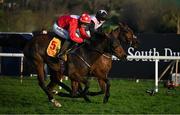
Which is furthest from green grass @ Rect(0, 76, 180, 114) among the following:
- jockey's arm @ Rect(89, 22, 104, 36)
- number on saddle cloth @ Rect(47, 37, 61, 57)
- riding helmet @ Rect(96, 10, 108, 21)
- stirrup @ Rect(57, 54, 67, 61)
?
riding helmet @ Rect(96, 10, 108, 21)

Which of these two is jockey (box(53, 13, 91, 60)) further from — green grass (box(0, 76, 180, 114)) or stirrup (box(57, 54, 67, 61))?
green grass (box(0, 76, 180, 114))

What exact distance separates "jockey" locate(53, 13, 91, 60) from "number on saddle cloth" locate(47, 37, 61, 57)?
11cm

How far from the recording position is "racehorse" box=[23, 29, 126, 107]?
10203 millimetres

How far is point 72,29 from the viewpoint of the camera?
10438 mm

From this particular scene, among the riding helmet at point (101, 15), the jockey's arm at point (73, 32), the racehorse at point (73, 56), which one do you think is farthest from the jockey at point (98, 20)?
the jockey's arm at point (73, 32)

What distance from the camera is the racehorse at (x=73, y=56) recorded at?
33.5ft

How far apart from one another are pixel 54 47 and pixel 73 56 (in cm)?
45

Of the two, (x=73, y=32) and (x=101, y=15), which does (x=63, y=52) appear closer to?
(x=73, y=32)

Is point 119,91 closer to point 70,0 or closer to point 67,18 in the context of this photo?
point 67,18

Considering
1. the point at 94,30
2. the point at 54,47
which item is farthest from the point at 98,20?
the point at 54,47

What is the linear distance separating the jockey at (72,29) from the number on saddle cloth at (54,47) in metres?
0.11

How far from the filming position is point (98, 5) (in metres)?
29.2

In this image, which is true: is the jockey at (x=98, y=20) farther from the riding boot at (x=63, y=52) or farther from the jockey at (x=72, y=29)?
the riding boot at (x=63, y=52)

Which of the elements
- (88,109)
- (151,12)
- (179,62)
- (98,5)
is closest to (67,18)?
(88,109)
